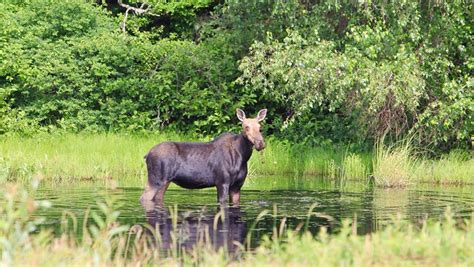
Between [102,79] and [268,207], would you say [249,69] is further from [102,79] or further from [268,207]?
[268,207]

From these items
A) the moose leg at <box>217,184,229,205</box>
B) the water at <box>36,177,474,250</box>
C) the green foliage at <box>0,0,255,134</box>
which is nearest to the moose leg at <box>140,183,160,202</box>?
the water at <box>36,177,474,250</box>

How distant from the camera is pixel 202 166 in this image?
17.0 m

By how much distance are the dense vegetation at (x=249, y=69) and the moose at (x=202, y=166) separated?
5.12m

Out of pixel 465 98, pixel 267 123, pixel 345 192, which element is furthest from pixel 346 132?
pixel 345 192

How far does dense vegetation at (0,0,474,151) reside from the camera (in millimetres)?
22016

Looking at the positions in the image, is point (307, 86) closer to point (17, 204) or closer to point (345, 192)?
point (345, 192)

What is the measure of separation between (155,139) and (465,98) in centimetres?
860

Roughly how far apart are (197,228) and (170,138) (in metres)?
13.2

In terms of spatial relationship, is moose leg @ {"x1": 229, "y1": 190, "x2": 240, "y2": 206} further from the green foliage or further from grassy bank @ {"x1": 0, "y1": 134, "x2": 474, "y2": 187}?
the green foliage

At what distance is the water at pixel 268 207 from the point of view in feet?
44.5

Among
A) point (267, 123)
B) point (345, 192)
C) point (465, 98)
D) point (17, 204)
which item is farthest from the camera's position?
point (267, 123)

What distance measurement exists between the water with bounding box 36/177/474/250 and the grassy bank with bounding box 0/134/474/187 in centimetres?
103

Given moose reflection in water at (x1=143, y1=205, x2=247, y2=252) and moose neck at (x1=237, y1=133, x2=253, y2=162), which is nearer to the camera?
moose reflection in water at (x1=143, y1=205, x2=247, y2=252)

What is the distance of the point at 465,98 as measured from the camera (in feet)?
71.7
